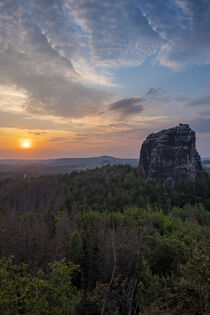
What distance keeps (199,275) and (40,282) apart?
269 inches

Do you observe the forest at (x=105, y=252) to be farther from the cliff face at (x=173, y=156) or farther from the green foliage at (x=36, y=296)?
the cliff face at (x=173, y=156)

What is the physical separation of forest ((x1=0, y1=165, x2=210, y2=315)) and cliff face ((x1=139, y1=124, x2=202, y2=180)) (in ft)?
29.3

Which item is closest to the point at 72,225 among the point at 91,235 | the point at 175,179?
the point at 91,235

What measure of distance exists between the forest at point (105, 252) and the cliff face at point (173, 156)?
8.94 meters

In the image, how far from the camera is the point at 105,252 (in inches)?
1050

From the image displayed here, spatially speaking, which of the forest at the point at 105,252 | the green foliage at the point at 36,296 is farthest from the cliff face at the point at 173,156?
the green foliage at the point at 36,296

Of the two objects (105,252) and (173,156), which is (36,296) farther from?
(173,156)

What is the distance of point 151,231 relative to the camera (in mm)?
32906

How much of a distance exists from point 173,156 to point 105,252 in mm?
70799

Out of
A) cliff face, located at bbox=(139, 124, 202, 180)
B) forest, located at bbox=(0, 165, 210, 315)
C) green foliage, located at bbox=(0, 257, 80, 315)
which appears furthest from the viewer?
cliff face, located at bbox=(139, 124, 202, 180)

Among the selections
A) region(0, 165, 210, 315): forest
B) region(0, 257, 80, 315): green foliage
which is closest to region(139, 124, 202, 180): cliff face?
region(0, 165, 210, 315): forest

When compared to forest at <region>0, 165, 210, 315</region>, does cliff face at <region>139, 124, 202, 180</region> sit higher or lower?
higher

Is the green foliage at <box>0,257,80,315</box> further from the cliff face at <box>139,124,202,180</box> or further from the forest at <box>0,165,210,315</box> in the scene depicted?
the cliff face at <box>139,124,202,180</box>

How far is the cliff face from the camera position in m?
88.4
